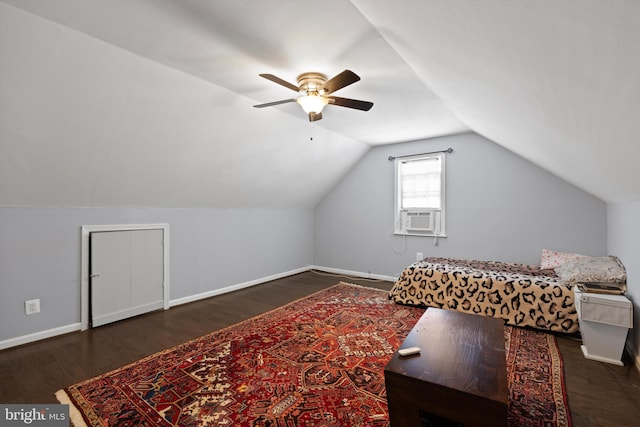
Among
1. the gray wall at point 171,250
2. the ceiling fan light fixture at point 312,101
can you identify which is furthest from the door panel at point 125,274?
the ceiling fan light fixture at point 312,101

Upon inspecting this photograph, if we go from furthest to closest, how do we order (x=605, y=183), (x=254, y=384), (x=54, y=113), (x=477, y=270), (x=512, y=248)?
(x=512, y=248) < (x=477, y=270) < (x=605, y=183) < (x=54, y=113) < (x=254, y=384)

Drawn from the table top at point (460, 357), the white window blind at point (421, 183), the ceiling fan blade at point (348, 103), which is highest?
the ceiling fan blade at point (348, 103)

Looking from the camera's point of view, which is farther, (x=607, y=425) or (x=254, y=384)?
(x=254, y=384)

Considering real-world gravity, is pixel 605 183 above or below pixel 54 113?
below

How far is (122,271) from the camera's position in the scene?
3473 millimetres

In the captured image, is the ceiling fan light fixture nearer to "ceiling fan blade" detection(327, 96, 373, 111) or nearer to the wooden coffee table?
"ceiling fan blade" detection(327, 96, 373, 111)

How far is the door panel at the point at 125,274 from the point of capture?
10.7 feet

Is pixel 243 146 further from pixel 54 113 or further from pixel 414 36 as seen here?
pixel 414 36

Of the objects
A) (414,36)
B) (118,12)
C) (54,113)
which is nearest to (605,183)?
(414,36)

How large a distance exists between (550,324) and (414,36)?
308cm

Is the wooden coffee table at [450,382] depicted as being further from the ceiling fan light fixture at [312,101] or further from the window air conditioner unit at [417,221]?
the window air conditioner unit at [417,221]

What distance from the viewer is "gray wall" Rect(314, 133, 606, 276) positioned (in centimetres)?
388

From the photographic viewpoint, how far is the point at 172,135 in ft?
9.92

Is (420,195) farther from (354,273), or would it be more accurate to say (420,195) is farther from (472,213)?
(354,273)
